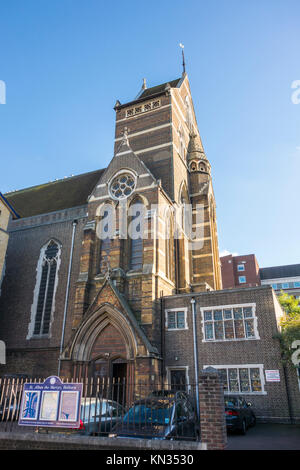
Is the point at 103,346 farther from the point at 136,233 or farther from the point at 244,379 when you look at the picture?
the point at 244,379

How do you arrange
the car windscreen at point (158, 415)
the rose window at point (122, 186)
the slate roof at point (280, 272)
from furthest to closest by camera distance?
the slate roof at point (280, 272), the rose window at point (122, 186), the car windscreen at point (158, 415)

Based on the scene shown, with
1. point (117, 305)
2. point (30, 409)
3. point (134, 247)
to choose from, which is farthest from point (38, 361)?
point (30, 409)

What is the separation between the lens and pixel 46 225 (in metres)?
29.3

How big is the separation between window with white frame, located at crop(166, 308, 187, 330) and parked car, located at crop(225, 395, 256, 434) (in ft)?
20.7

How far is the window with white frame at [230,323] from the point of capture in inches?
758

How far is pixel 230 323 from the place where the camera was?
19781 mm

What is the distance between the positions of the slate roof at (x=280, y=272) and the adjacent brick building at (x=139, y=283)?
4515 centimetres

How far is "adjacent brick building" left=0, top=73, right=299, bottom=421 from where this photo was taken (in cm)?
1908

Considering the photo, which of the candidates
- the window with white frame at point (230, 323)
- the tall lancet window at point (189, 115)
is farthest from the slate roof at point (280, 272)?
the window with white frame at point (230, 323)

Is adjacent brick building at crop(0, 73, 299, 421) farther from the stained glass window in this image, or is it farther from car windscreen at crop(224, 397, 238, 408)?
car windscreen at crop(224, 397, 238, 408)

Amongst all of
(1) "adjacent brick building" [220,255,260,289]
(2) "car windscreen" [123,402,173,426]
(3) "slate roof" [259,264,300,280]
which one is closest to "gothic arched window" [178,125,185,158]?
(2) "car windscreen" [123,402,173,426]

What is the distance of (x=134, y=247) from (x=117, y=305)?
15.0ft

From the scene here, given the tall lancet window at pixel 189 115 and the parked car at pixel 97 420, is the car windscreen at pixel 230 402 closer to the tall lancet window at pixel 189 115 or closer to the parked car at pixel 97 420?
the parked car at pixel 97 420
